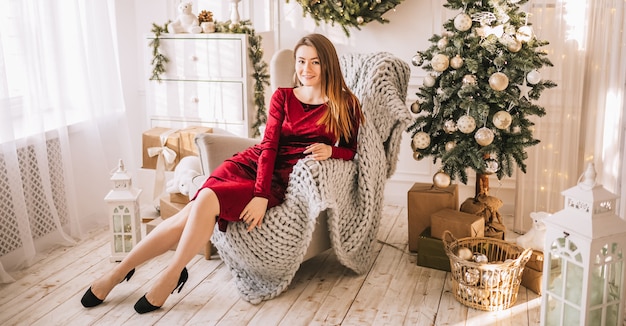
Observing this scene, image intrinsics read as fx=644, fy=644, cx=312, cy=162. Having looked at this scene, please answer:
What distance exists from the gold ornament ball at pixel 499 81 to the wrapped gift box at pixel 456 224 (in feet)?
2.03

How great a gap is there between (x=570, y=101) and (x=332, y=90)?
4.61ft

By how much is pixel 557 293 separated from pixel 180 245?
146cm

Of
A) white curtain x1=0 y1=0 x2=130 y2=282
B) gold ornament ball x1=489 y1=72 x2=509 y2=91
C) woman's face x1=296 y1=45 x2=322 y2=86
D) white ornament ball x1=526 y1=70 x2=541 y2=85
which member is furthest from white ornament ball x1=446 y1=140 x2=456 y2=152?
white curtain x1=0 y1=0 x2=130 y2=282

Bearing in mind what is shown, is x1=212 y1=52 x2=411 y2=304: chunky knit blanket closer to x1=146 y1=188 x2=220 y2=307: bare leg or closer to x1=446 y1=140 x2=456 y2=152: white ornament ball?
x1=146 y1=188 x2=220 y2=307: bare leg

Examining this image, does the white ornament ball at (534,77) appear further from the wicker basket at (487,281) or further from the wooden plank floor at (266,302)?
the wooden plank floor at (266,302)

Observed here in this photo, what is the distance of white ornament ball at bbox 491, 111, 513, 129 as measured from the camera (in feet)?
9.63

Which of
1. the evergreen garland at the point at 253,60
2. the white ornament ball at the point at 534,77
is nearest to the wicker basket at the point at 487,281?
the white ornament ball at the point at 534,77

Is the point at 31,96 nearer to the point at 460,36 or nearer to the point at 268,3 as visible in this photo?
the point at 268,3

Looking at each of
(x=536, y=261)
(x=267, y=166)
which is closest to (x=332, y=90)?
(x=267, y=166)

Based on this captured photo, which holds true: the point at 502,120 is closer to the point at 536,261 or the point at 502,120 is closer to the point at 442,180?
the point at 442,180

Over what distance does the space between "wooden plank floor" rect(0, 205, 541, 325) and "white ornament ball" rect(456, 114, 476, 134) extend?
0.69 meters

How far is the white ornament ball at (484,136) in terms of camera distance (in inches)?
116

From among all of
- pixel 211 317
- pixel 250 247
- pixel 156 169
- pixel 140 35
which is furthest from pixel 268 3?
pixel 211 317

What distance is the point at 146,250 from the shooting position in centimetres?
275
